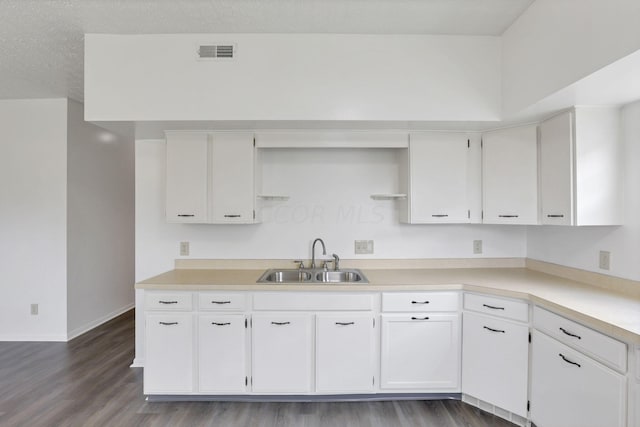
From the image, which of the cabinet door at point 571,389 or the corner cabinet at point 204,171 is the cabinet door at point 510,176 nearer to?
the cabinet door at point 571,389

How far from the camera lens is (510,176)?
98.8 inches

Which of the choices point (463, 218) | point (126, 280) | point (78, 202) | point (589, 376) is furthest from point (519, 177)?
point (126, 280)

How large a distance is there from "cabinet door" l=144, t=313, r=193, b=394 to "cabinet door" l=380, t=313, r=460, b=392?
1.39 metres

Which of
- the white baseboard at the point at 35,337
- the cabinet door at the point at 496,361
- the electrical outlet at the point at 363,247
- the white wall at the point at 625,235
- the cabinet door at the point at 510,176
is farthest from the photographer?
the white baseboard at the point at 35,337

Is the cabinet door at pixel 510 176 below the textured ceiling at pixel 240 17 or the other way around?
below

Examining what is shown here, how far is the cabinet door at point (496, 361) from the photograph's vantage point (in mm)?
2092

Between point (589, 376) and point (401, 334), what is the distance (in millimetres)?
1044

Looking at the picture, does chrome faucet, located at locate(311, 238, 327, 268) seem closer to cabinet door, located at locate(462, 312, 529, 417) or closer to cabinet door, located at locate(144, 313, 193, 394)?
cabinet door, located at locate(144, 313, 193, 394)

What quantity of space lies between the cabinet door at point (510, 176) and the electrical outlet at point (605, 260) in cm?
43

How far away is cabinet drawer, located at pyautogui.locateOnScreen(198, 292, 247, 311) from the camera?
2338 millimetres

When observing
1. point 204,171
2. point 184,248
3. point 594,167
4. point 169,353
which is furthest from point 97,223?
point 594,167

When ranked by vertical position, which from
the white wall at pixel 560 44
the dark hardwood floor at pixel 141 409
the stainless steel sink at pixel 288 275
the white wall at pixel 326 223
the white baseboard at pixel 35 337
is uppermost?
the white wall at pixel 560 44

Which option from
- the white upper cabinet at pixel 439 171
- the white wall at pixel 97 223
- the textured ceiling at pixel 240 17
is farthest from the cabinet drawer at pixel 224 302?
the white wall at pixel 97 223

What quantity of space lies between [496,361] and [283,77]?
243 centimetres
